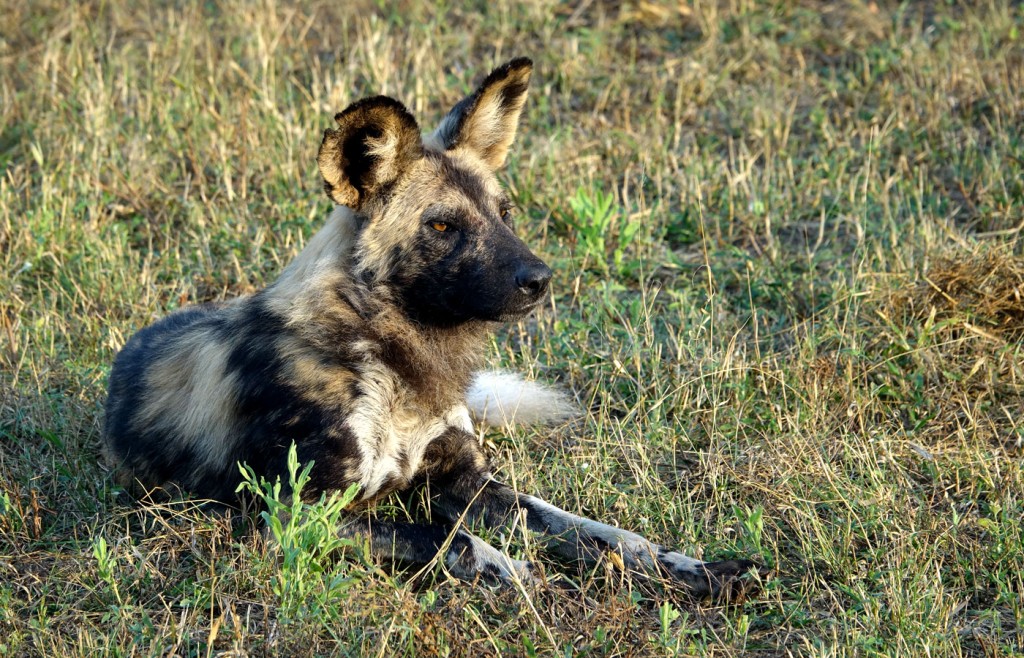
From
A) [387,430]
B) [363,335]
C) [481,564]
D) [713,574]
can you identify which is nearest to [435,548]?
[481,564]

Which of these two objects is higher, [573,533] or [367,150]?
[367,150]

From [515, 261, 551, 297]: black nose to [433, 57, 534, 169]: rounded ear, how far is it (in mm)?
641

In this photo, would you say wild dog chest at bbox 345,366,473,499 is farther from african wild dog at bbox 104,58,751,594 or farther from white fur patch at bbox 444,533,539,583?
white fur patch at bbox 444,533,539,583

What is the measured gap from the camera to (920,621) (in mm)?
3021

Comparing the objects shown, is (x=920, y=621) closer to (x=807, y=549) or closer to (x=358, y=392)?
(x=807, y=549)

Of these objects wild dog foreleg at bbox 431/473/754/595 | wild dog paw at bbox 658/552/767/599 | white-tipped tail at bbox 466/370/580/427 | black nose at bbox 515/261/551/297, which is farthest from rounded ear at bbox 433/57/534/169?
wild dog paw at bbox 658/552/767/599

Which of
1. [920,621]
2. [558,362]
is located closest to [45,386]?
[558,362]

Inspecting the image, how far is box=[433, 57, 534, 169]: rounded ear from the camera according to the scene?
3.88 m

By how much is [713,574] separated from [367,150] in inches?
68.2

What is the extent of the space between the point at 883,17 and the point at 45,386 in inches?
225

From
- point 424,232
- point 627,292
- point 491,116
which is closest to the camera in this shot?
point 424,232

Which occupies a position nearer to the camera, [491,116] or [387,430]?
[387,430]

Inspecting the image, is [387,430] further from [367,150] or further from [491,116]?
[491,116]

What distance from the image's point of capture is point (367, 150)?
3629mm
